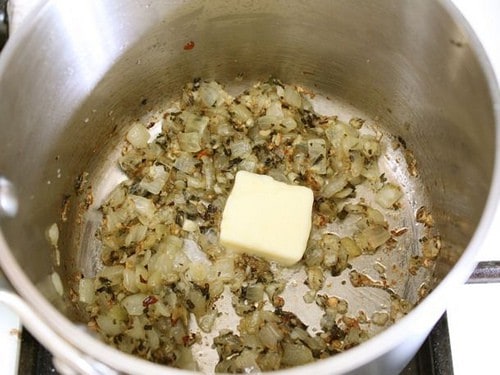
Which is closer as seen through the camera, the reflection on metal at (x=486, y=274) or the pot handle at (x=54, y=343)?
the pot handle at (x=54, y=343)

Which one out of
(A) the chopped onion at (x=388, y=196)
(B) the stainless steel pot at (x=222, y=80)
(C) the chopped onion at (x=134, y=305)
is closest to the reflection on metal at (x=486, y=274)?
(B) the stainless steel pot at (x=222, y=80)

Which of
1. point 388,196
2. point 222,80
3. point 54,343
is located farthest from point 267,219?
point 54,343

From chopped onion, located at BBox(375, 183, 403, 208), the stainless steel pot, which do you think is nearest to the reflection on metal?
the stainless steel pot

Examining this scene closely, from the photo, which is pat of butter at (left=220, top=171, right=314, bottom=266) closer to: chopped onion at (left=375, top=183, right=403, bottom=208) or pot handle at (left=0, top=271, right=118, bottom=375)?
chopped onion at (left=375, top=183, right=403, bottom=208)

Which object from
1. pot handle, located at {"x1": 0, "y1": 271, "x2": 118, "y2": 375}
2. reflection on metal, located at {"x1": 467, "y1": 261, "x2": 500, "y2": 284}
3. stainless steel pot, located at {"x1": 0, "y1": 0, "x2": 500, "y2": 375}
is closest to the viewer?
pot handle, located at {"x1": 0, "y1": 271, "x2": 118, "y2": 375}

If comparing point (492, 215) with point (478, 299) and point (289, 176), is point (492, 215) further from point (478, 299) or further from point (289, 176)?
point (289, 176)

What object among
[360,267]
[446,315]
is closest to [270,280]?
[360,267]

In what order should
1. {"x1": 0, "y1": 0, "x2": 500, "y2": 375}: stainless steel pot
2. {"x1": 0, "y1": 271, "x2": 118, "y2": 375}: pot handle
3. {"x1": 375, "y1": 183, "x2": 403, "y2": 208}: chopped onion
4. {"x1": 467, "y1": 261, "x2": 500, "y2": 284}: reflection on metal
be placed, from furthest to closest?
{"x1": 375, "y1": 183, "x2": 403, "y2": 208}: chopped onion, {"x1": 467, "y1": 261, "x2": 500, "y2": 284}: reflection on metal, {"x1": 0, "y1": 0, "x2": 500, "y2": 375}: stainless steel pot, {"x1": 0, "y1": 271, "x2": 118, "y2": 375}: pot handle

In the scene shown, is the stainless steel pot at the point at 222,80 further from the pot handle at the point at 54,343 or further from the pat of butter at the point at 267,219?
the pat of butter at the point at 267,219
